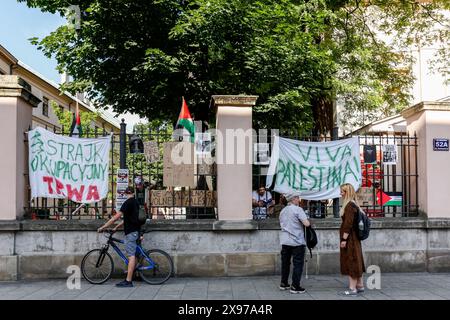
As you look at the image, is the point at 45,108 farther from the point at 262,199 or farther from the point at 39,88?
the point at 262,199

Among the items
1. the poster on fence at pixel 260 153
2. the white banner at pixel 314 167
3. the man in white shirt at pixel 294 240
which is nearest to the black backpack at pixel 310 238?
the man in white shirt at pixel 294 240

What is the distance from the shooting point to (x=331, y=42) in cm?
1811

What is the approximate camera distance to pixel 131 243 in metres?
8.95

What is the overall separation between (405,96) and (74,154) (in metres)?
15.4

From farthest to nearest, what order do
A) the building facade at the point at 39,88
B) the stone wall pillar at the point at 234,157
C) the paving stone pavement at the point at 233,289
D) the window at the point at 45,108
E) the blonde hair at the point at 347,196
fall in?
1. the window at the point at 45,108
2. the building facade at the point at 39,88
3. the stone wall pillar at the point at 234,157
4. the blonde hair at the point at 347,196
5. the paving stone pavement at the point at 233,289

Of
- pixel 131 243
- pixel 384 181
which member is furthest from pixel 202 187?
pixel 384 181

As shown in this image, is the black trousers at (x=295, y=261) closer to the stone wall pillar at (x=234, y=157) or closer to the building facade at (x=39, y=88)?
the stone wall pillar at (x=234, y=157)

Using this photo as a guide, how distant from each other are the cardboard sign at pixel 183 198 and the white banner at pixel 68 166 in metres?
1.07

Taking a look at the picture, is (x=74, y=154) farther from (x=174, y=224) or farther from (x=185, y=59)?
(x=185, y=59)

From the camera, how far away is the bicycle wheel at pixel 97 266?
9.24 meters

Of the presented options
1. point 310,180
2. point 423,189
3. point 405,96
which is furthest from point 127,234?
point 405,96

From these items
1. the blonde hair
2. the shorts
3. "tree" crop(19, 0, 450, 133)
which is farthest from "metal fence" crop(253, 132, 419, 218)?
"tree" crop(19, 0, 450, 133)

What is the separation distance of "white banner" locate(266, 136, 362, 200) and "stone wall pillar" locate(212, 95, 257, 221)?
25.6 inches
